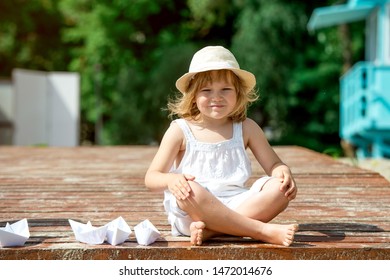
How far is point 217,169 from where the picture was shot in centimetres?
340

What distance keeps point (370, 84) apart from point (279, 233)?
1001cm

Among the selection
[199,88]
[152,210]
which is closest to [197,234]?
[199,88]

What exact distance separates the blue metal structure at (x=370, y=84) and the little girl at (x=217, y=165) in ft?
30.5

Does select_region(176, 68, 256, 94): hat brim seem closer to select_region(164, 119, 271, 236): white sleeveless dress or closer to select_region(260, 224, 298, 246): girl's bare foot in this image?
select_region(164, 119, 271, 236): white sleeveless dress

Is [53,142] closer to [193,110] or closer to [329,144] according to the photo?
[329,144]

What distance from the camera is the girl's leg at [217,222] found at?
122 inches

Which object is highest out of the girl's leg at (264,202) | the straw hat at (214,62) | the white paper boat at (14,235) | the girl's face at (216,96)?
the straw hat at (214,62)

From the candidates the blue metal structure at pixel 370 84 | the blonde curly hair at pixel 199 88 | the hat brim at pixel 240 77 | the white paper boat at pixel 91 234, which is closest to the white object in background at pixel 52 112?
the blue metal structure at pixel 370 84

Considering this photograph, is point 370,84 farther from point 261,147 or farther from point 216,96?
point 216,96

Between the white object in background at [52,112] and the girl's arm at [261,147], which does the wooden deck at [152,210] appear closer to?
the girl's arm at [261,147]

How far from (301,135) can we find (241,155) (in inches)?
709

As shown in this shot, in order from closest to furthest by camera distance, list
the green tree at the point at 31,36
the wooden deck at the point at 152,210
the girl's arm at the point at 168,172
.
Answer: the wooden deck at the point at 152,210 < the girl's arm at the point at 168,172 < the green tree at the point at 31,36

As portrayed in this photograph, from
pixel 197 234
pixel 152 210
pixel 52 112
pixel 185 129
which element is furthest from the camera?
pixel 52 112
